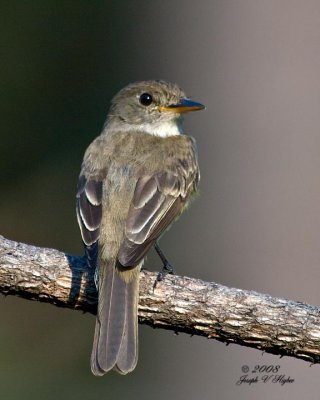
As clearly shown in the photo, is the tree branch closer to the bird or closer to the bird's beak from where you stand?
the bird

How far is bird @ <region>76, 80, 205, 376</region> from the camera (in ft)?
22.2

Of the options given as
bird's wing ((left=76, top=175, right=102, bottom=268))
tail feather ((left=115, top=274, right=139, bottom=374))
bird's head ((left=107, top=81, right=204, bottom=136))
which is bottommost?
tail feather ((left=115, top=274, right=139, bottom=374))

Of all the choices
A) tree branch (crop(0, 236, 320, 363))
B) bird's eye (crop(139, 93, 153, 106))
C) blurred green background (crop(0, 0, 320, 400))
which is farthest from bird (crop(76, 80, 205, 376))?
blurred green background (crop(0, 0, 320, 400))

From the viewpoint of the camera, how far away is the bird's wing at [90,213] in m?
6.92

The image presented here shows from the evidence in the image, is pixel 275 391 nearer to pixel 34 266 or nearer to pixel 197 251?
pixel 197 251

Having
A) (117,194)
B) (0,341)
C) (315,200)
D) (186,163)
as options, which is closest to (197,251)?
(315,200)

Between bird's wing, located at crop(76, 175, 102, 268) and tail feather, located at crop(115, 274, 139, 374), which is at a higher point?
bird's wing, located at crop(76, 175, 102, 268)

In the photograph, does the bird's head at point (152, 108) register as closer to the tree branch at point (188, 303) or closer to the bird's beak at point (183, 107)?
the bird's beak at point (183, 107)

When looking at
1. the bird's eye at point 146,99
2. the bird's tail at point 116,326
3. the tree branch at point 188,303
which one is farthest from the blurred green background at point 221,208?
the bird's tail at point 116,326

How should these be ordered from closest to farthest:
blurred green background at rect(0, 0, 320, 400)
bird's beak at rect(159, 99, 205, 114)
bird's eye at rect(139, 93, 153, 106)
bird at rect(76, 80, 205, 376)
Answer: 1. bird at rect(76, 80, 205, 376)
2. bird's beak at rect(159, 99, 205, 114)
3. bird's eye at rect(139, 93, 153, 106)
4. blurred green background at rect(0, 0, 320, 400)

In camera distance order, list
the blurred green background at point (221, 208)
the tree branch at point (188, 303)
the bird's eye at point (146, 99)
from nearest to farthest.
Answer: the tree branch at point (188, 303), the bird's eye at point (146, 99), the blurred green background at point (221, 208)

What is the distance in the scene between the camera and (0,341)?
1297 cm

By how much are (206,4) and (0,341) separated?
213 inches

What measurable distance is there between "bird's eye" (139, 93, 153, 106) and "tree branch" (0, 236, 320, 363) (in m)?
1.96
